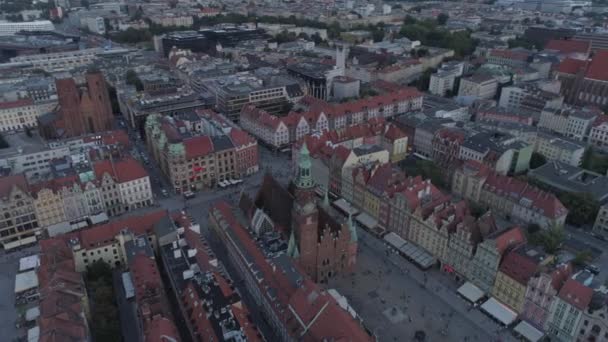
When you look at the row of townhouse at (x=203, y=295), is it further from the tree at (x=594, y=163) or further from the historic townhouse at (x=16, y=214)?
the tree at (x=594, y=163)

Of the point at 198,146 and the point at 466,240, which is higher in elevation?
the point at 198,146

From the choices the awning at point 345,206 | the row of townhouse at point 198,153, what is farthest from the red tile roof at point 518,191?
the row of townhouse at point 198,153

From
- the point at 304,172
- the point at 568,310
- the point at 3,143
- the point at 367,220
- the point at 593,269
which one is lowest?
the point at 593,269

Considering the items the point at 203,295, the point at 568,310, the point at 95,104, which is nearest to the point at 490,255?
the point at 568,310

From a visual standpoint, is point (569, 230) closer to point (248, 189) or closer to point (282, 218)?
point (282, 218)

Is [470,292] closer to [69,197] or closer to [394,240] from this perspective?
[394,240]

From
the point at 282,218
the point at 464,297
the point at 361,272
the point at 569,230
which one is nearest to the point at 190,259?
the point at 282,218
